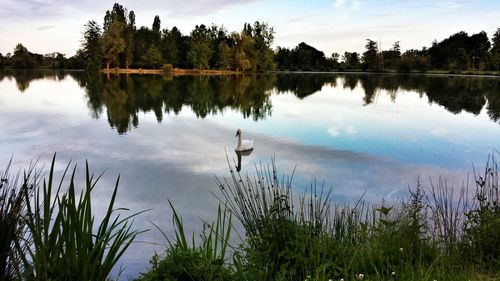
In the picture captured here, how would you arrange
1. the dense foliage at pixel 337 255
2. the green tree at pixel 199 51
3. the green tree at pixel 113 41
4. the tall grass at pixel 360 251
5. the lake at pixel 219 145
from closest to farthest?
the dense foliage at pixel 337 255, the tall grass at pixel 360 251, the lake at pixel 219 145, the green tree at pixel 113 41, the green tree at pixel 199 51

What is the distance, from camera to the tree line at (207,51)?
56.7m

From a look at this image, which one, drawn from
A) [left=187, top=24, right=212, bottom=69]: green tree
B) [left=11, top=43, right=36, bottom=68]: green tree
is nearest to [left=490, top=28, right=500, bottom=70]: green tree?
[left=187, top=24, right=212, bottom=69]: green tree

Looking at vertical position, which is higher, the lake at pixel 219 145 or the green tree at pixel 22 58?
the green tree at pixel 22 58

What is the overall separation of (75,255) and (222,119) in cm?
1204

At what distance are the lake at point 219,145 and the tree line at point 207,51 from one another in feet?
134

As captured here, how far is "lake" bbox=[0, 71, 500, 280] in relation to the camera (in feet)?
20.2

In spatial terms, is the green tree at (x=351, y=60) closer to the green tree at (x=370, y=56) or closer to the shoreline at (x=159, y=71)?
the green tree at (x=370, y=56)

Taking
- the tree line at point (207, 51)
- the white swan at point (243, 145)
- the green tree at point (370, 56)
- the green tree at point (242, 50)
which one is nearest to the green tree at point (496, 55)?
the tree line at point (207, 51)

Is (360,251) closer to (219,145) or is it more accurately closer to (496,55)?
(219,145)

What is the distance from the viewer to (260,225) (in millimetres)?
3396

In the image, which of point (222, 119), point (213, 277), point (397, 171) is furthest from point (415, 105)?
point (213, 277)

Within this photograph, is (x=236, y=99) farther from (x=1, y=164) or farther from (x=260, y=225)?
(x=260, y=225)

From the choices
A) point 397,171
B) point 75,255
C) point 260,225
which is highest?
point 75,255

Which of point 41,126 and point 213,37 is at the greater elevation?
point 213,37
